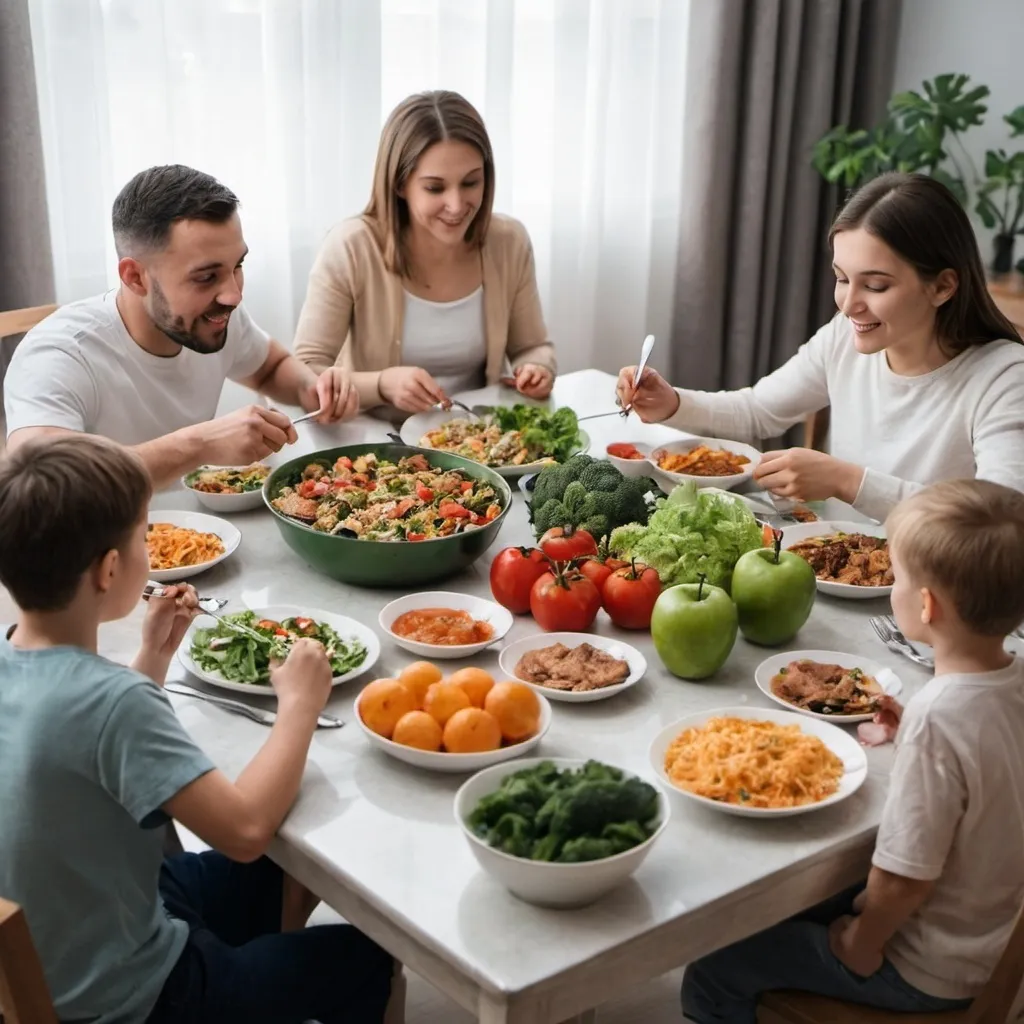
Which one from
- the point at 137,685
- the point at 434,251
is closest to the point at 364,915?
the point at 137,685

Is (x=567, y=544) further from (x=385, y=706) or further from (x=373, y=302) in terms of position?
(x=373, y=302)

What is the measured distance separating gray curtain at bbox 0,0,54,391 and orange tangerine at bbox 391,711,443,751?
1.99 m

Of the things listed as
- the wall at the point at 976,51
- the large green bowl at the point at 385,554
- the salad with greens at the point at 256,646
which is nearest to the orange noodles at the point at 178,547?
the large green bowl at the point at 385,554

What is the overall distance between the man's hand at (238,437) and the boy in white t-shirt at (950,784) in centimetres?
112

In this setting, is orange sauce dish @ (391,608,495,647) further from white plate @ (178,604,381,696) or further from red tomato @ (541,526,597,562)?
red tomato @ (541,526,597,562)

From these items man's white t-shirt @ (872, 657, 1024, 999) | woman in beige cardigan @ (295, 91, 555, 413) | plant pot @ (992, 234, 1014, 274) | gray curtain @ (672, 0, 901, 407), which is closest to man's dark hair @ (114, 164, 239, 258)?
woman in beige cardigan @ (295, 91, 555, 413)

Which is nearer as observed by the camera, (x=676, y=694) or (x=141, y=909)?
(x=141, y=909)

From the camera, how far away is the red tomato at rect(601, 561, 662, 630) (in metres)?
1.81

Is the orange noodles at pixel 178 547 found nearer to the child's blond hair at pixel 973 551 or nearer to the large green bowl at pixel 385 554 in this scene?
the large green bowl at pixel 385 554

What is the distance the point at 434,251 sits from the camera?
3.14m

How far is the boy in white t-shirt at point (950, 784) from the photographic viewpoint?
4.61ft

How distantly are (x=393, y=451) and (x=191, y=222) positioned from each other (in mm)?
546

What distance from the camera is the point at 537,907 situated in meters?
1.27

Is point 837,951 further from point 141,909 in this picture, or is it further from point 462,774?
point 141,909
